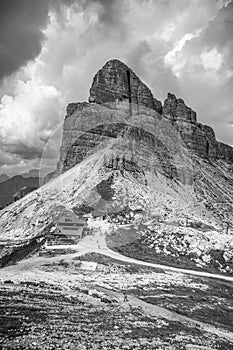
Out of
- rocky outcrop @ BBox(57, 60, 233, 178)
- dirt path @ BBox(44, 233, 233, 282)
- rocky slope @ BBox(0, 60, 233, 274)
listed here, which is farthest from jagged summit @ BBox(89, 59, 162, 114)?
dirt path @ BBox(44, 233, 233, 282)

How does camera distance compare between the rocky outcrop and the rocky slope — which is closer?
the rocky slope

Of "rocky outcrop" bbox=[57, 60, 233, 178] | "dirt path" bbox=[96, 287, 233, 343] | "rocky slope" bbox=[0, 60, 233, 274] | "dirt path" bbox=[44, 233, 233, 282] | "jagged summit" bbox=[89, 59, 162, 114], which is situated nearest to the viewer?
"dirt path" bbox=[96, 287, 233, 343]

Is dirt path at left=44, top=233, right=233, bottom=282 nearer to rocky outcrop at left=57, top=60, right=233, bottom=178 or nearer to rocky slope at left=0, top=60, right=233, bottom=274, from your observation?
rocky slope at left=0, top=60, right=233, bottom=274

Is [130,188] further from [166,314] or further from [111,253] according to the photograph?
[166,314]

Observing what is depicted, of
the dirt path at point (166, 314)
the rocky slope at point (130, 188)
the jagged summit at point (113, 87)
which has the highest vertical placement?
the jagged summit at point (113, 87)

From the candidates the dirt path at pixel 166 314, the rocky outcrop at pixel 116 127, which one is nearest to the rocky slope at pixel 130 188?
the rocky outcrop at pixel 116 127

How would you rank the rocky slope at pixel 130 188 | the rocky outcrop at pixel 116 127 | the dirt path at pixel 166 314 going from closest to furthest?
the dirt path at pixel 166 314 → the rocky slope at pixel 130 188 → the rocky outcrop at pixel 116 127

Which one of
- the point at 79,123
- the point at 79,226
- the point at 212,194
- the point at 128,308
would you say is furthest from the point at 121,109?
the point at 128,308

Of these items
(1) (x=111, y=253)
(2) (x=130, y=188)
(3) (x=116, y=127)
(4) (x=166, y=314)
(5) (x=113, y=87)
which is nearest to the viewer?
(4) (x=166, y=314)

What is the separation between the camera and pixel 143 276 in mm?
56750

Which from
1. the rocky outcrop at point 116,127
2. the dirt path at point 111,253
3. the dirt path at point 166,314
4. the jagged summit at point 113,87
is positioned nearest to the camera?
the dirt path at point 166,314

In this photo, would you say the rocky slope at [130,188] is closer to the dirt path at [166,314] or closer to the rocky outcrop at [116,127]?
the rocky outcrop at [116,127]

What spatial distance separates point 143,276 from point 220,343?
2971 cm

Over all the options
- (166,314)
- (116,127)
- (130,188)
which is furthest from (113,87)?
(166,314)
